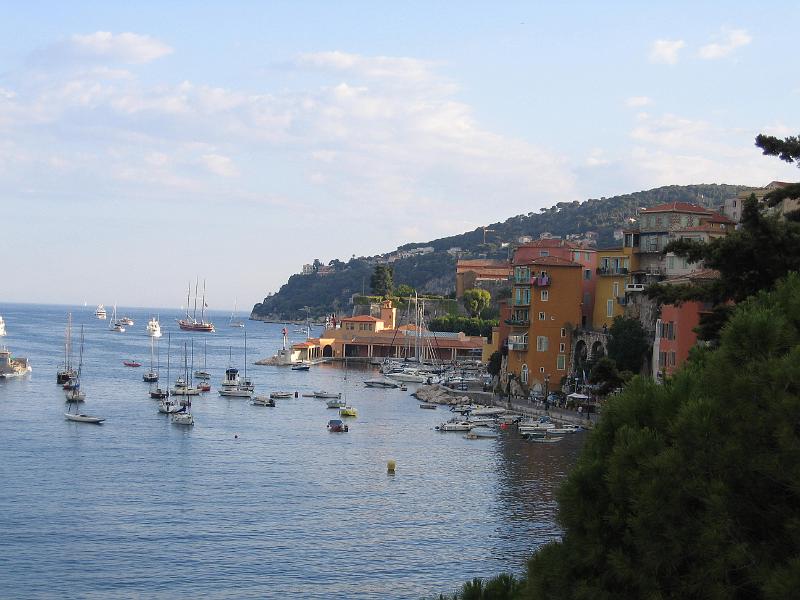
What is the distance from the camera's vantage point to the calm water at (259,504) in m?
27.1

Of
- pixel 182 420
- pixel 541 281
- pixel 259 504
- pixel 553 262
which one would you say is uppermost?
pixel 553 262

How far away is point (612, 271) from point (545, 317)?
502cm

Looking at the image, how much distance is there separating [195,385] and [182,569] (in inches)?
2156

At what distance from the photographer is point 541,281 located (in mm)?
64125

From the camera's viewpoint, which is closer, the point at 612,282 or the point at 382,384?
the point at 612,282

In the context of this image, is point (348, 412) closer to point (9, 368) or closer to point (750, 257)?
point (9, 368)

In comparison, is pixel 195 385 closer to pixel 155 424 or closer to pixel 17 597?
pixel 155 424

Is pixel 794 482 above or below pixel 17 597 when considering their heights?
above

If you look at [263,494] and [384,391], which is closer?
[263,494]

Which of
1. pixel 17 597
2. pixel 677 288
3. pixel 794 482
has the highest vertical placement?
pixel 677 288

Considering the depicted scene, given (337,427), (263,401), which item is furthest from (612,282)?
(263,401)

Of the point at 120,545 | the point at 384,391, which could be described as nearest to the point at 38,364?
the point at 384,391

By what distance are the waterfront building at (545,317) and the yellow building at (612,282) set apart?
145 centimetres

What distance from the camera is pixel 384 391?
82000 mm
